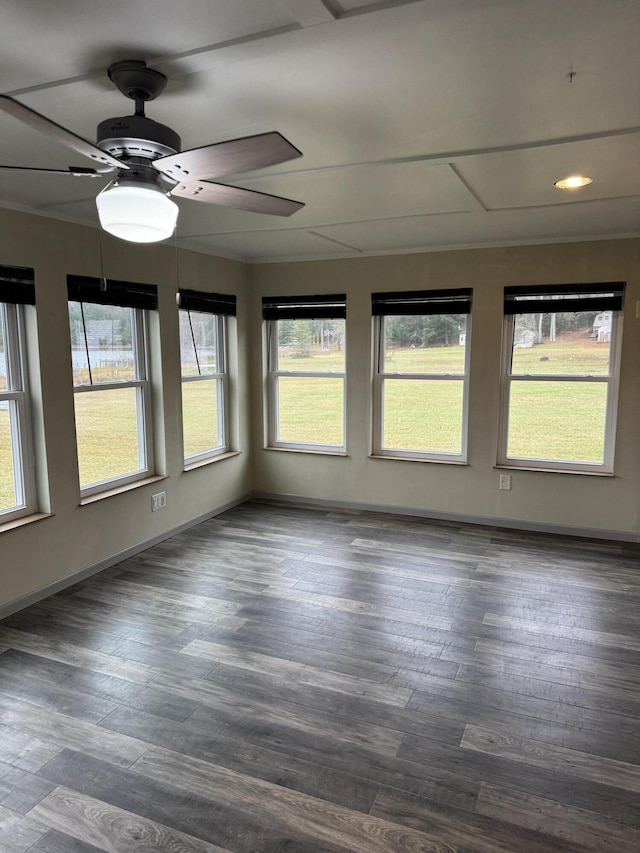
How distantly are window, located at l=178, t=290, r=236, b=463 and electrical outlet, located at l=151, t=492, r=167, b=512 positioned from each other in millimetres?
481

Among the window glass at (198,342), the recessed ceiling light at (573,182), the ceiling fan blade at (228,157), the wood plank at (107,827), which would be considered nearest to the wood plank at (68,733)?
the wood plank at (107,827)

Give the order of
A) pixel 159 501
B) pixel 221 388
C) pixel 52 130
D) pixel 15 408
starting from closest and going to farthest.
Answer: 1. pixel 52 130
2. pixel 15 408
3. pixel 159 501
4. pixel 221 388

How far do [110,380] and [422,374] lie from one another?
2.70 meters

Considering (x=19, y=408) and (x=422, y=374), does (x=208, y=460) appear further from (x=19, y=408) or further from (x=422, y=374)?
(x=422, y=374)

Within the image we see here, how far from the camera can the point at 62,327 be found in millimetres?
3656

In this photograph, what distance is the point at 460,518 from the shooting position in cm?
517

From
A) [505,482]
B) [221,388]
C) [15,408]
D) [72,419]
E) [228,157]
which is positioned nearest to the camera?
A: [228,157]

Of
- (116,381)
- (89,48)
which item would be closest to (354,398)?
(116,381)

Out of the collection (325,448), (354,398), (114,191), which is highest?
(114,191)

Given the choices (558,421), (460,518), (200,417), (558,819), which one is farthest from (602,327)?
(558,819)

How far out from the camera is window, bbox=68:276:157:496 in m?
3.88

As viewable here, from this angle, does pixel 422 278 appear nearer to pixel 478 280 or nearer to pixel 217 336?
pixel 478 280

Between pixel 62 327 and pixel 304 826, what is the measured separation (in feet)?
10.2

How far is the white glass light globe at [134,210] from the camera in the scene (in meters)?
1.79
